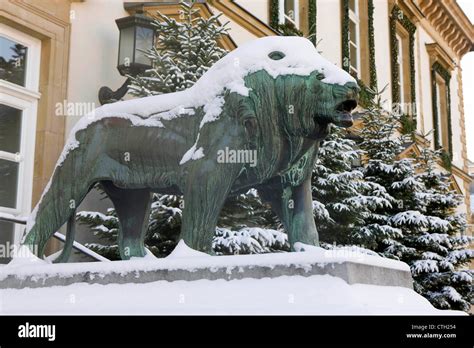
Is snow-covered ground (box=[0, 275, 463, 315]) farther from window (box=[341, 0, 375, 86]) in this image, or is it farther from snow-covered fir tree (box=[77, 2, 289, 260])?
window (box=[341, 0, 375, 86])

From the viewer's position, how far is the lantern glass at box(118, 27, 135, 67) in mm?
8172

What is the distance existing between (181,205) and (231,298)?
153 inches

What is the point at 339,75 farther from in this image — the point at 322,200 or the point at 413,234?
the point at 413,234

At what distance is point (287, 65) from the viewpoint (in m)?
3.82

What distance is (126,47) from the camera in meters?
8.29

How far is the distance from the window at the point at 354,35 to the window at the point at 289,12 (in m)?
3.27

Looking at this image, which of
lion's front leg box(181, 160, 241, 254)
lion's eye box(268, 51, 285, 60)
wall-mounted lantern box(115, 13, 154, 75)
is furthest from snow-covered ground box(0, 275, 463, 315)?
wall-mounted lantern box(115, 13, 154, 75)

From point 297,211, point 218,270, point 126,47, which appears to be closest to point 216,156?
point 297,211

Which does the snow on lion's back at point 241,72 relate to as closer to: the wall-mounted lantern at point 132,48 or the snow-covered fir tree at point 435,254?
the wall-mounted lantern at point 132,48

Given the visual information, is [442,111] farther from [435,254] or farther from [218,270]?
[218,270]

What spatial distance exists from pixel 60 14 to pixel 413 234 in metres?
6.95

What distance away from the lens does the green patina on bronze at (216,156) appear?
12.3 ft

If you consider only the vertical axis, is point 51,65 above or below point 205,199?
above
